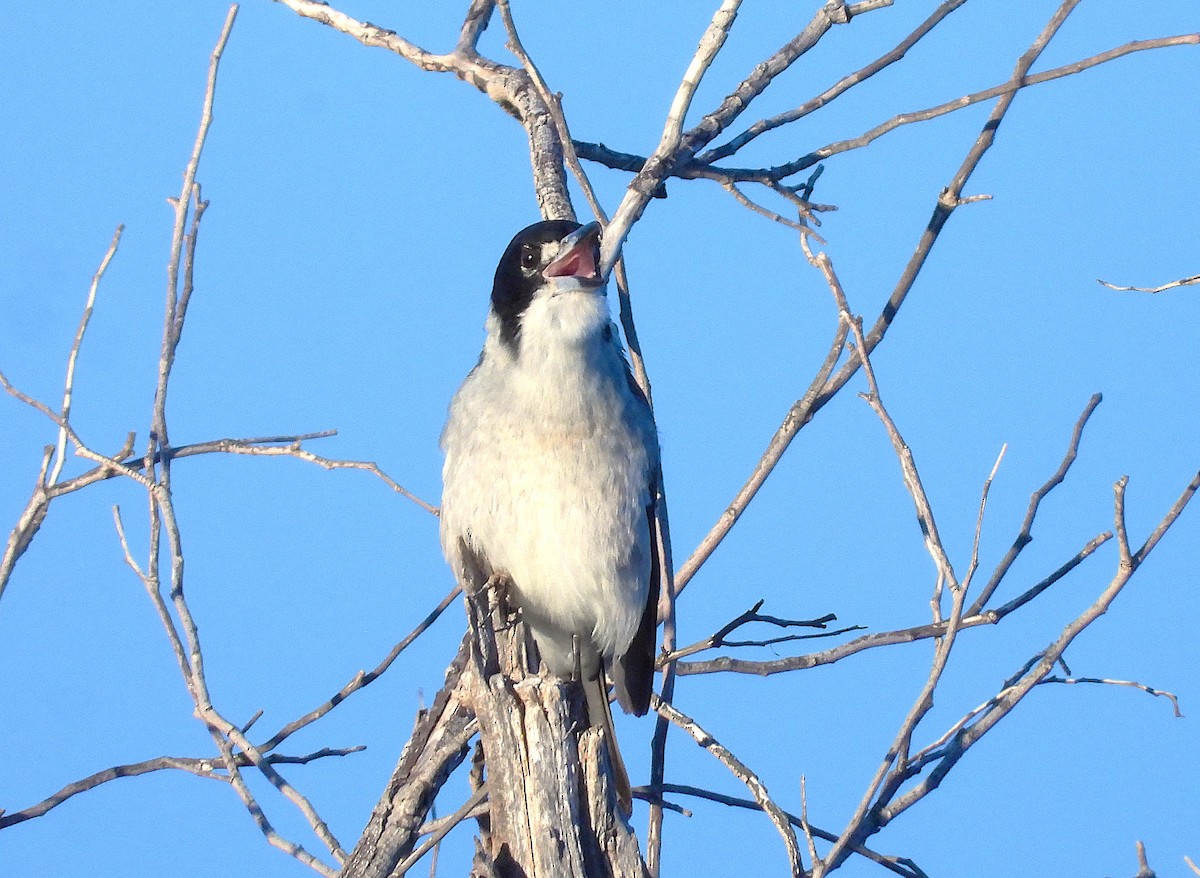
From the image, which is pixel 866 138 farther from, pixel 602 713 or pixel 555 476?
pixel 602 713

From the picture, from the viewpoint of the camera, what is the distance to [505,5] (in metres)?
4.01

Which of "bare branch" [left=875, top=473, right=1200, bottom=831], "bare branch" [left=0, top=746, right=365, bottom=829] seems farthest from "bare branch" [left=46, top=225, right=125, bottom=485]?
"bare branch" [left=875, top=473, right=1200, bottom=831]

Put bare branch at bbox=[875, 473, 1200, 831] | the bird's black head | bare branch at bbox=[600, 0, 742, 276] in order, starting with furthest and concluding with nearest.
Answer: the bird's black head
bare branch at bbox=[600, 0, 742, 276]
bare branch at bbox=[875, 473, 1200, 831]

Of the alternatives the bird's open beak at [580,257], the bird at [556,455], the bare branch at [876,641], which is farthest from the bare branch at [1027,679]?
the bird's open beak at [580,257]

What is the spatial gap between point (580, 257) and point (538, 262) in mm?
147

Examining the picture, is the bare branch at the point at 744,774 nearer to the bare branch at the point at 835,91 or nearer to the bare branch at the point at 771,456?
the bare branch at the point at 771,456

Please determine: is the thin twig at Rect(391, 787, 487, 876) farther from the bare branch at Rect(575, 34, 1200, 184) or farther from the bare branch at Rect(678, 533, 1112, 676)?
the bare branch at Rect(575, 34, 1200, 184)

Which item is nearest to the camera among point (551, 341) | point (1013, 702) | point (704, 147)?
point (1013, 702)

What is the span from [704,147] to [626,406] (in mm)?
1063

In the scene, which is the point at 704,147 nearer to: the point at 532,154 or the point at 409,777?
the point at 532,154

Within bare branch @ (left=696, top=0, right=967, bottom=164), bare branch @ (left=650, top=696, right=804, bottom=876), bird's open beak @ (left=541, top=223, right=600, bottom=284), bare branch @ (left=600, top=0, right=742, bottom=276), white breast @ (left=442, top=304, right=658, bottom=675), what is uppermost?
bare branch @ (left=696, top=0, right=967, bottom=164)

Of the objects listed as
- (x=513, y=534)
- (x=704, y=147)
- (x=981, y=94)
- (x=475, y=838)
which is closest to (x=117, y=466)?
(x=513, y=534)

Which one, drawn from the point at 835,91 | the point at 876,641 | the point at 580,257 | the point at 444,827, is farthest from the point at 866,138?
the point at 444,827

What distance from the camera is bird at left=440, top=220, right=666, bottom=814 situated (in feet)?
12.1
